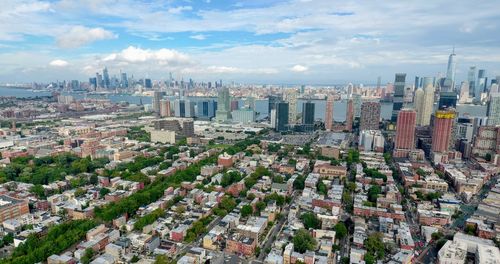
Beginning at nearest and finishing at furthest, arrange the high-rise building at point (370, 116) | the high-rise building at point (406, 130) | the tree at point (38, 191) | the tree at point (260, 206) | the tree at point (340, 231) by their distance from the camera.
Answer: the tree at point (340, 231)
the tree at point (260, 206)
the tree at point (38, 191)
the high-rise building at point (406, 130)
the high-rise building at point (370, 116)

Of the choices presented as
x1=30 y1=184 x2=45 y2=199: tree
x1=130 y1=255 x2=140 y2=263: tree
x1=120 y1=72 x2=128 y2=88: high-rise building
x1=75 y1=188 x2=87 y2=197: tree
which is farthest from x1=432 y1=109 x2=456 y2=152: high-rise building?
x1=120 y1=72 x2=128 y2=88: high-rise building

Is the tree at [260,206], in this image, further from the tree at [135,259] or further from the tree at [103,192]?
the tree at [103,192]

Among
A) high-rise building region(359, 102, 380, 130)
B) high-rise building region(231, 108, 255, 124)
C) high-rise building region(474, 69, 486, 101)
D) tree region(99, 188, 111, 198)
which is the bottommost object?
tree region(99, 188, 111, 198)

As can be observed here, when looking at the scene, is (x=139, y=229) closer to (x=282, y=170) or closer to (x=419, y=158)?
(x=282, y=170)

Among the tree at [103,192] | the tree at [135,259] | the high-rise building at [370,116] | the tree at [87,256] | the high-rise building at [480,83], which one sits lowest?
the tree at [135,259]

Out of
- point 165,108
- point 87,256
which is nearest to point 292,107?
point 165,108

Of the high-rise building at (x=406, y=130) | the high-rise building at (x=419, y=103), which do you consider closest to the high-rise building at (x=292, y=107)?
the high-rise building at (x=406, y=130)

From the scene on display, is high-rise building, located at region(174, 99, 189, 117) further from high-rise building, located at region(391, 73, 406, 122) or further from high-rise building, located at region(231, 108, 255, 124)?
high-rise building, located at region(391, 73, 406, 122)

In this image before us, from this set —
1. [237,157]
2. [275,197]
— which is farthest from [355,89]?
[275,197]
